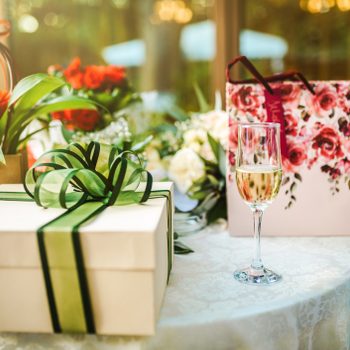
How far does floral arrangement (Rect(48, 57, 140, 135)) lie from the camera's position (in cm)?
139

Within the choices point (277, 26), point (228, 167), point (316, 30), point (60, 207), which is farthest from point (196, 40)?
point (60, 207)

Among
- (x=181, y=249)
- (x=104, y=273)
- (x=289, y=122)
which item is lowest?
(x=181, y=249)

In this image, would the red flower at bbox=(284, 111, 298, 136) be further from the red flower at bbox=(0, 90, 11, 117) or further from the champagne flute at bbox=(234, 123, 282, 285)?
the red flower at bbox=(0, 90, 11, 117)

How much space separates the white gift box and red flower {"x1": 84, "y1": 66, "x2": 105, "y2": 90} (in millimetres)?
807

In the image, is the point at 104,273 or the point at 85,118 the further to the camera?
the point at 85,118

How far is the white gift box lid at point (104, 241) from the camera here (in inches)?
26.6

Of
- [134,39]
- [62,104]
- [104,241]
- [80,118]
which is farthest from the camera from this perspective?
[134,39]

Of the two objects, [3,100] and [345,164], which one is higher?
[3,100]

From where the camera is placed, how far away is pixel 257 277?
874 mm

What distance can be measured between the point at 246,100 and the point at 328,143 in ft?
0.67

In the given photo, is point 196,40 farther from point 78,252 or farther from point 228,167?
point 78,252

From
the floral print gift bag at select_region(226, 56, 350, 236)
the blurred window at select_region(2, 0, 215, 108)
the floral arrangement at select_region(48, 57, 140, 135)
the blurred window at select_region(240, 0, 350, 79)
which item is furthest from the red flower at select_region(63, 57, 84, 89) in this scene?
the blurred window at select_region(2, 0, 215, 108)

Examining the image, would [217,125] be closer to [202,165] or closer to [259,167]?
[202,165]

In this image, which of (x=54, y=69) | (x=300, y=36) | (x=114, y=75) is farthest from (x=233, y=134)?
(x=300, y=36)
